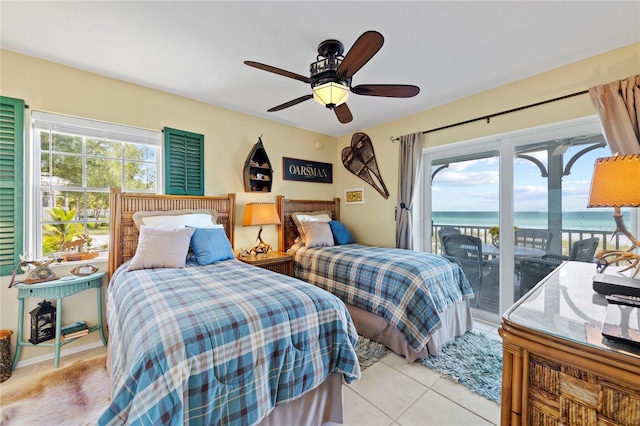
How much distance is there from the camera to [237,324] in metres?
1.26

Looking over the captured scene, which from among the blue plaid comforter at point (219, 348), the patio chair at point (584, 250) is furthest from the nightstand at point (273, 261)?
the patio chair at point (584, 250)

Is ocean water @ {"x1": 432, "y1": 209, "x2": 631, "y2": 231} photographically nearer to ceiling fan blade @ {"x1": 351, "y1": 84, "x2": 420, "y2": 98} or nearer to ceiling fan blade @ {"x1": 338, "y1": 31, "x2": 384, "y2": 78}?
ceiling fan blade @ {"x1": 351, "y1": 84, "x2": 420, "y2": 98}

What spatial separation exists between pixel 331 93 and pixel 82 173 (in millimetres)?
2508

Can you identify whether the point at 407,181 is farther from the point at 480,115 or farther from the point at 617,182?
the point at 617,182

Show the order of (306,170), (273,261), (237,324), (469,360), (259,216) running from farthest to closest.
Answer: (306,170) → (259,216) → (273,261) → (469,360) → (237,324)

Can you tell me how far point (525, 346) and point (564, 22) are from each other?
2.30 m

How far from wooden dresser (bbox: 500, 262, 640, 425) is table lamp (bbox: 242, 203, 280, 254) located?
9.00ft

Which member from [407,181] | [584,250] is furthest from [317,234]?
[584,250]

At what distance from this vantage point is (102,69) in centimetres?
240

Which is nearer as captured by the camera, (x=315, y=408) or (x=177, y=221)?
(x=315, y=408)

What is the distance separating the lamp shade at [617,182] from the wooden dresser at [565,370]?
52 centimetres

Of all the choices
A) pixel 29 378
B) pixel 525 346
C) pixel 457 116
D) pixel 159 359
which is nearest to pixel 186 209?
pixel 29 378

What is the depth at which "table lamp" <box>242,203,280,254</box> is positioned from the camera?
127 inches

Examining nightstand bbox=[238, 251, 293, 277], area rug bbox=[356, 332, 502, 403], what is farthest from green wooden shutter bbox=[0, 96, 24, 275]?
area rug bbox=[356, 332, 502, 403]
